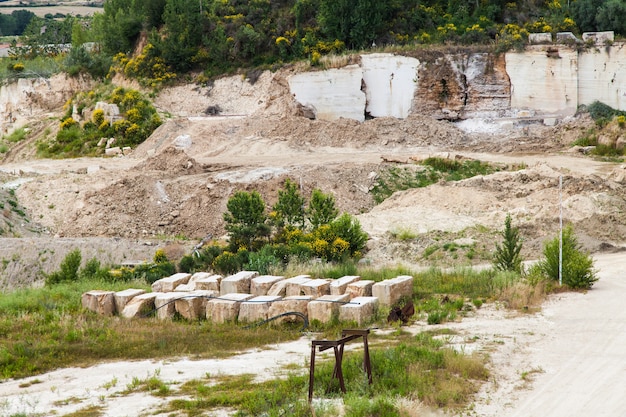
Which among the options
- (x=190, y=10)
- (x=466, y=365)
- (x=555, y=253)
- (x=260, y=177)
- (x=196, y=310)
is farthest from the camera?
(x=190, y=10)

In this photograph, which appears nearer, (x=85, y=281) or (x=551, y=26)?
(x=85, y=281)

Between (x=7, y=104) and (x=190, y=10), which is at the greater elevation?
(x=190, y=10)

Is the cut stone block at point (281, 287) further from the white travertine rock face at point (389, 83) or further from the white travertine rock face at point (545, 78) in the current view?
the white travertine rock face at point (545, 78)

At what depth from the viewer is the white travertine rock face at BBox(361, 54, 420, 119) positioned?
45750mm

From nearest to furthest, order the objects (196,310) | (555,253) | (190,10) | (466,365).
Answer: (466,365), (196,310), (555,253), (190,10)

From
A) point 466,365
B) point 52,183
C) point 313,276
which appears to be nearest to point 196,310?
point 313,276

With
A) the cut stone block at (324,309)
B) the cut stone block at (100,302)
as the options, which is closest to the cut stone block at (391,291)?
the cut stone block at (324,309)

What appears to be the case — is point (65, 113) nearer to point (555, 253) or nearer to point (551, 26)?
point (551, 26)

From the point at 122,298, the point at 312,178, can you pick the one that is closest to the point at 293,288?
the point at 122,298

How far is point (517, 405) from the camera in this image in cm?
1348

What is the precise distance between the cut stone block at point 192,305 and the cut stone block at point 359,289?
2804mm

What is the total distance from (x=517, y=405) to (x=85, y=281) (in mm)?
12649

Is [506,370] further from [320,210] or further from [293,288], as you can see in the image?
[320,210]

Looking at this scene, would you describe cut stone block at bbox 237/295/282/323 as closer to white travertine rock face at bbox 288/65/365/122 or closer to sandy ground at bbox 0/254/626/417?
sandy ground at bbox 0/254/626/417
